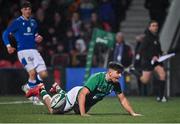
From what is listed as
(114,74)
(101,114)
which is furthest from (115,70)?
(101,114)

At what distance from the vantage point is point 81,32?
27219mm

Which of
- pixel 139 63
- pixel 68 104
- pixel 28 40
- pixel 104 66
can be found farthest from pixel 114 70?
pixel 104 66

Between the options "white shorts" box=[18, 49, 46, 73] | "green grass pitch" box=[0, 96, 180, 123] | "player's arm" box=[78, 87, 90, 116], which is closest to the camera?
"green grass pitch" box=[0, 96, 180, 123]

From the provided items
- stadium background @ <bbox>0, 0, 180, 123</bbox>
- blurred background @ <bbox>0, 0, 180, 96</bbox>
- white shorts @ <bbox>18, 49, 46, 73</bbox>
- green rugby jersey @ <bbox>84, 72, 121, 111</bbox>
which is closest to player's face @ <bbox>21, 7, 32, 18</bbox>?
white shorts @ <bbox>18, 49, 46, 73</bbox>

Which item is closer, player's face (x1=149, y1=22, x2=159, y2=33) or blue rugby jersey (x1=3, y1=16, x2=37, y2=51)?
blue rugby jersey (x1=3, y1=16, x2=37, y2=51)

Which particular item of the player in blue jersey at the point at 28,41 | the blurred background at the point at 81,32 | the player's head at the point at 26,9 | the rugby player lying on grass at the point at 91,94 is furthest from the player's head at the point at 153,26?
the rugby player lying on grass at the point at 91,94

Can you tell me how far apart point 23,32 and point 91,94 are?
4.43m

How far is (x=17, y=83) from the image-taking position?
25.2m

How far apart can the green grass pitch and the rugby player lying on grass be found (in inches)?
7.8

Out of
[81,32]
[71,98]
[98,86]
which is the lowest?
[81,32]

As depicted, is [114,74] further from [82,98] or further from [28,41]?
[28,41]

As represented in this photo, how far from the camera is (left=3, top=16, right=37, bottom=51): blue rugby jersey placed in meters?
18.6

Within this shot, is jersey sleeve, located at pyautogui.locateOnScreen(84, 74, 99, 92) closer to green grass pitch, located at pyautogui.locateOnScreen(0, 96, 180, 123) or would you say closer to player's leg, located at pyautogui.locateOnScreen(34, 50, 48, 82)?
green grass pitch, located at pyautogui.locateOnScreen(0, 96, 180, 123)

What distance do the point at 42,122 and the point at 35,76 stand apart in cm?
556
